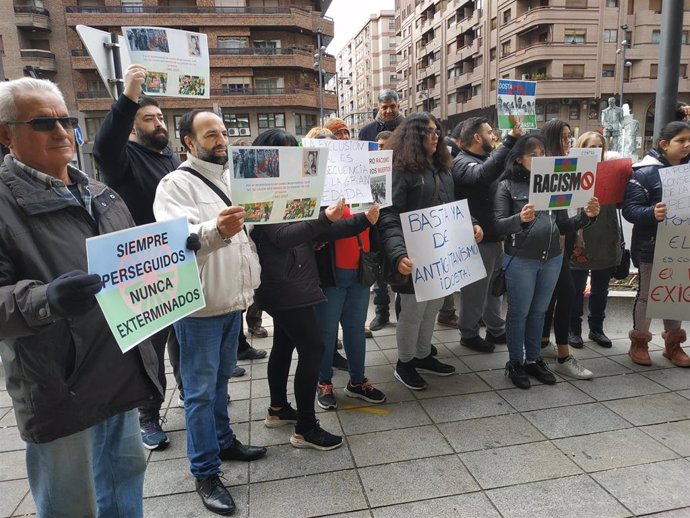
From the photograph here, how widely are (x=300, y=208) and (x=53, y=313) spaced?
57.4 inches

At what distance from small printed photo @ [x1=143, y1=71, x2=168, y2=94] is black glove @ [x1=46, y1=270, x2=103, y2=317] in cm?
244

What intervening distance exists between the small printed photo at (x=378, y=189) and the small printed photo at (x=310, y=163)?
78cm

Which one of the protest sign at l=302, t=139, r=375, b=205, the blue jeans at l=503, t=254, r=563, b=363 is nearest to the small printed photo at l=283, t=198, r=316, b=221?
the protest sign at l=302, t=139, r=375, b=205

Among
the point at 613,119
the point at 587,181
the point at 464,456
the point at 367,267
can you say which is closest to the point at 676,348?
the point at 587,181

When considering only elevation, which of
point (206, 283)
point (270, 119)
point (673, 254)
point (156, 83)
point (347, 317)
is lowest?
point (347, 317)

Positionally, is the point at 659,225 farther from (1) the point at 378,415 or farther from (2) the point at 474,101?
(2) the point at 474,101

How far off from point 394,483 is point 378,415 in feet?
2.76

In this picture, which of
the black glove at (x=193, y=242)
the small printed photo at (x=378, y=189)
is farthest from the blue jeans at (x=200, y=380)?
the small printed photo at (x=378, y=189)

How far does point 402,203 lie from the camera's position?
A: 3701mm

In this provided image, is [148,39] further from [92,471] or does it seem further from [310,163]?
[92,471]

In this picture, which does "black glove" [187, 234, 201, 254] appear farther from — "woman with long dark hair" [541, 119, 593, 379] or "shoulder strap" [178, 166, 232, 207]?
"woman with long dark hair" [541, 119, 593, 379]

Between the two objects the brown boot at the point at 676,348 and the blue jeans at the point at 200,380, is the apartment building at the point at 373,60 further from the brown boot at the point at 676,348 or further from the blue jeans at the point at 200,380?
the blue jeans at the point at 200,380

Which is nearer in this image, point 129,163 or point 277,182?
point 277,182

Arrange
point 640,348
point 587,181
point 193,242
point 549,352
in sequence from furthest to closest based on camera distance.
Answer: point 549,352 < point 640,348 < point 587,181 < point 193,242
